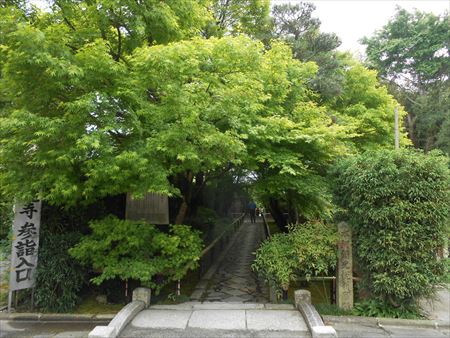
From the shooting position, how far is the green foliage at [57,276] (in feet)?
26.4

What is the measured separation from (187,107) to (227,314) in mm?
4398

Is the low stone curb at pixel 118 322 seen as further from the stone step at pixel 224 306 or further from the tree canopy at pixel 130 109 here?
the tree canopy at pixel 130 109

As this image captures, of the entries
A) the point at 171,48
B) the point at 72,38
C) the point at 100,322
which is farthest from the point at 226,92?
the point at 100,322

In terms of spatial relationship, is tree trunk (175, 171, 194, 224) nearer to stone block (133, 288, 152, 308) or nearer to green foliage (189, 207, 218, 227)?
stone block (133, 288, 152, 308)

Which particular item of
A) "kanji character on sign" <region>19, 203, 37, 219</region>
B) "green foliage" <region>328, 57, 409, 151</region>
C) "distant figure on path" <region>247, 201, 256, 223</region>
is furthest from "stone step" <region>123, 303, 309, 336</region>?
"distant figure on path" <region>247, 201, 256, 223</region>

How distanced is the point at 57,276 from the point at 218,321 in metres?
3.77

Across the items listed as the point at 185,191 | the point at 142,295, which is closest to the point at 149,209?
the point at 185,191

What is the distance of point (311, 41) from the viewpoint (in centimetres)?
1451

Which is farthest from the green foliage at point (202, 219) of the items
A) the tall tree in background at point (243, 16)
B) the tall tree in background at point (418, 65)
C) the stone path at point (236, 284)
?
the tall tree in background at point (418, 65)

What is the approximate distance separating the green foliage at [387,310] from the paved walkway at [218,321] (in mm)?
1452

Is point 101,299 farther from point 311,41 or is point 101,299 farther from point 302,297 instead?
point 311,41

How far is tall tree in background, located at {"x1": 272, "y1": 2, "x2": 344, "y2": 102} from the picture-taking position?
13.4 m

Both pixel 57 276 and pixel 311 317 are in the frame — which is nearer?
pixel 311 317

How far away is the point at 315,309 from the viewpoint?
7512 millimetres
